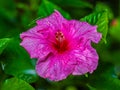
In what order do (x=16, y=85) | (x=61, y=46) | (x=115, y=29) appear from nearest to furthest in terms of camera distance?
(x=16, y=85) < (x=61, y=46) < (x=115, y=29)

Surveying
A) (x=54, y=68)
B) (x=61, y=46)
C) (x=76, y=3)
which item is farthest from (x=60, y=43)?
(x=76, y=3)

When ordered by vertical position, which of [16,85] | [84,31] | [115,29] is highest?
[84,31]

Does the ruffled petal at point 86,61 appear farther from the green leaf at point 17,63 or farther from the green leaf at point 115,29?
the green leaf at point 115,29

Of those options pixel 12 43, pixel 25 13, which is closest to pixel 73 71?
pixel 12 43

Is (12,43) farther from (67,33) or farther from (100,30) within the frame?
(100,30)

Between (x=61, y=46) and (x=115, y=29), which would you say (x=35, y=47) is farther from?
(x=115, y=29)

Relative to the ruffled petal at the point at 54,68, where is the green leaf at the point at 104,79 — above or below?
below

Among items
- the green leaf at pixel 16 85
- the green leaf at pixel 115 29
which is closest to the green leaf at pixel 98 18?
the green leaf at pixel 16 85
